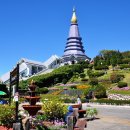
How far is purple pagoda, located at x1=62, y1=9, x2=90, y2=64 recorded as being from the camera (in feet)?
372

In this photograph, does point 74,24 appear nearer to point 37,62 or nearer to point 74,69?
point 37,62

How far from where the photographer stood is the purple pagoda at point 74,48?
113 metres

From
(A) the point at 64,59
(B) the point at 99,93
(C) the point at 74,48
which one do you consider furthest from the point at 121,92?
(C) the point at 74,48

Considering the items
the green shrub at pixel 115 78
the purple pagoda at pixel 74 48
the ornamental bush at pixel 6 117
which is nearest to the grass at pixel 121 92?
the green shrub at pixel 115 78

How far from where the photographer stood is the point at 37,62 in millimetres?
117688

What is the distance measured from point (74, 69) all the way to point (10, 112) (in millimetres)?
66928

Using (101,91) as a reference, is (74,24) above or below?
above

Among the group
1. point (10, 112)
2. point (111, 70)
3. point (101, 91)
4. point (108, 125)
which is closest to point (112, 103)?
point (101, 91)

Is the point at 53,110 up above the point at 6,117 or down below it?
above

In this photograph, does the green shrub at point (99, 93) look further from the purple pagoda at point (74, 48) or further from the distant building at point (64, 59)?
the purple pagoda at point (74, 48)

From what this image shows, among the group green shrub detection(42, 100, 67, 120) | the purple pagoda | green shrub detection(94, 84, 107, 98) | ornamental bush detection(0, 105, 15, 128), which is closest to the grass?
green shrub detection(94, 84, 107, 98)

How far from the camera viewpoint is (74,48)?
116 metres

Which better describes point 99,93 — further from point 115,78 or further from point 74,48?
point 74,48

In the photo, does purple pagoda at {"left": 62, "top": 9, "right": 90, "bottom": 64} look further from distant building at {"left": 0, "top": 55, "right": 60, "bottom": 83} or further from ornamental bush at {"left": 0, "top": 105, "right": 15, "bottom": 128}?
ornamental bush at {"left": 0, "top": 105, "right": 15, "bottom": 128}
